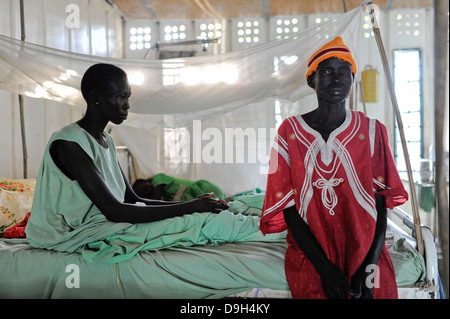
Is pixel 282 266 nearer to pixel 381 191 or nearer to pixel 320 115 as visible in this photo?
pixel 381 191

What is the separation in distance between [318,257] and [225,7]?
4.50 metres

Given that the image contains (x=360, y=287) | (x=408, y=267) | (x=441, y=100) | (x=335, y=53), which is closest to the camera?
(x=441, y=100)

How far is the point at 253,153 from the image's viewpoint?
423 cm

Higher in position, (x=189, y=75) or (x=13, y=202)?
(x=189, y=75)

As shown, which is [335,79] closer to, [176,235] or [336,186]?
[336,186]

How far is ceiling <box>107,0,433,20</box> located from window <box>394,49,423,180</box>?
69 cm

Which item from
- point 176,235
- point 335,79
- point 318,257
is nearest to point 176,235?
point 176,235

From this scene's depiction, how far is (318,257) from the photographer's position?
1.52 m

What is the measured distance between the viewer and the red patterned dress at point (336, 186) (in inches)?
63.0

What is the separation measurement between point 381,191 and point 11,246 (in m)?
1.74

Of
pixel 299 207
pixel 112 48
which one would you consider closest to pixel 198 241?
pixel 299 207

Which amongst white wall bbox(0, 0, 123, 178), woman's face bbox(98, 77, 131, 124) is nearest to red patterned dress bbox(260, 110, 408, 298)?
woman's face bbox(98, 77, 131, 124)

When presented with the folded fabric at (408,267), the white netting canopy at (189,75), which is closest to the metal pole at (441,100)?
the folded fabric at (408,267)

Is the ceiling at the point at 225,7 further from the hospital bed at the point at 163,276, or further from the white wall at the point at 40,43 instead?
the hospital bed at the point at 163,276
